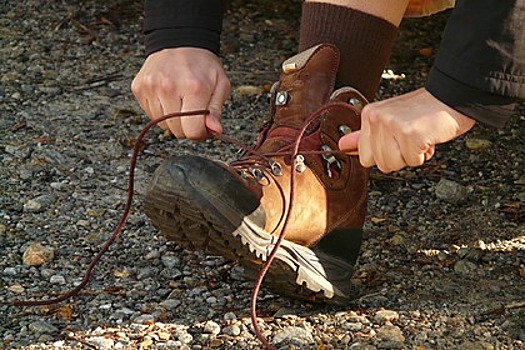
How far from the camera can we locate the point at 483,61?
128cm

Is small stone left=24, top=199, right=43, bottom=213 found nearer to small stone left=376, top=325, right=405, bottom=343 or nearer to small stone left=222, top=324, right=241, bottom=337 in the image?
small stone left=222, top=324, right=241, bottom=337

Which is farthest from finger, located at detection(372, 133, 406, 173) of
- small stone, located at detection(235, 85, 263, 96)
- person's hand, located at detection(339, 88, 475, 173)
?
small stone, located at detection(235, 85, 263, 96)

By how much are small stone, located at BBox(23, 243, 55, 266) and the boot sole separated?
0.36 metres

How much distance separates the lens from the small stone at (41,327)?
1.62 m

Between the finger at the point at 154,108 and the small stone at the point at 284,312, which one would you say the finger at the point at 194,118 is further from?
the small stone at the point at 284,312

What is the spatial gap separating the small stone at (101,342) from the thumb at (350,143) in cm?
47

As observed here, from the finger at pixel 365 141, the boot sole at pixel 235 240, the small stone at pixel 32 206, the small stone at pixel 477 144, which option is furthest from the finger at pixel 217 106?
the small stone at pixel 477 144

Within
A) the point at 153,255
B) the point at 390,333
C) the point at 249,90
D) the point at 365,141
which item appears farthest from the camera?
the point at 249,90

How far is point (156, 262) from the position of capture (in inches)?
72.4

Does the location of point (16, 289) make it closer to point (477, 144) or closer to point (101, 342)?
point (101, 342)

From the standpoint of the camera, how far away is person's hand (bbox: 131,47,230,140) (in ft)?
5.12

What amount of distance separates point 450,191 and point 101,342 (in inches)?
33.0

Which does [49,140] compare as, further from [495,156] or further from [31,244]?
[495,156]

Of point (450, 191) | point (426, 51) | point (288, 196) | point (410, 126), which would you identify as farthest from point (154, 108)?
point (426, 51)
